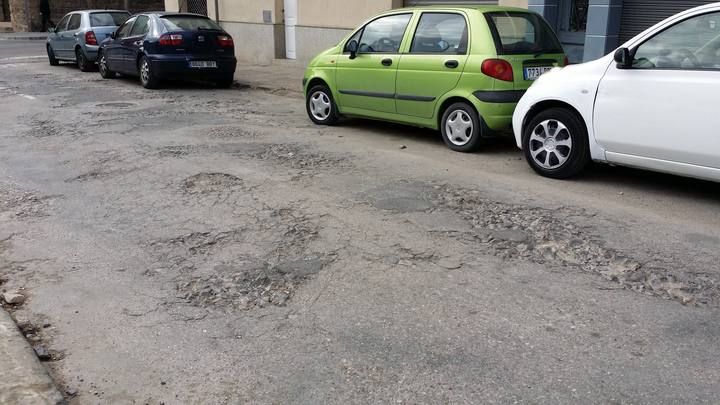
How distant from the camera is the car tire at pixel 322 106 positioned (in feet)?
31.3

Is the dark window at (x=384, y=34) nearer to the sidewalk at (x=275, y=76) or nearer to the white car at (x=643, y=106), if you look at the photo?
the white car at (x=643, y=106)

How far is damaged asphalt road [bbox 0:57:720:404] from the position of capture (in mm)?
3295

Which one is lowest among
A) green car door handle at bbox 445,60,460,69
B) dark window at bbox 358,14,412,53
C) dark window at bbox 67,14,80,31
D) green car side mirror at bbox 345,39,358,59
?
green car door handle at bbox 445,60,460,69

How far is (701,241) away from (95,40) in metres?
15.7

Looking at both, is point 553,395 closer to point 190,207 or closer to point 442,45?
point 190,207

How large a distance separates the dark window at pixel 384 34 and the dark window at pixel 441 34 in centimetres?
28

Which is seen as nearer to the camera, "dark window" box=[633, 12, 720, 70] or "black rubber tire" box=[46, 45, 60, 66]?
"dark window" box=[633, 12, 720, 70]

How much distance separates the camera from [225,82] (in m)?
14.4

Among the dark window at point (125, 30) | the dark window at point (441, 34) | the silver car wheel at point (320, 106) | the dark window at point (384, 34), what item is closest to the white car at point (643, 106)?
the dark window at point (441, 34)

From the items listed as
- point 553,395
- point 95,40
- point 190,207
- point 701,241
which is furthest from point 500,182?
point 95,40

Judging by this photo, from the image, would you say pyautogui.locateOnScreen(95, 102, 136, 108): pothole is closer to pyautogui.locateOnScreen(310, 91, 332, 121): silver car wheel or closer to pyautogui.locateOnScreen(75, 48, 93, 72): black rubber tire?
pyautogui.locateOnScreen(310, 91, 332, 121): silver car wheel

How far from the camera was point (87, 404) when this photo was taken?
10.2 ft

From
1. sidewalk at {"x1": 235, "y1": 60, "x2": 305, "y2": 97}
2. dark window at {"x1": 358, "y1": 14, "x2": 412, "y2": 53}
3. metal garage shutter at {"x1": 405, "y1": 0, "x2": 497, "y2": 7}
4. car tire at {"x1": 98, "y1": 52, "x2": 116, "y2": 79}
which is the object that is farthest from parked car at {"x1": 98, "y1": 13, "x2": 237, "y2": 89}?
dark window at {"x1": 358, "y1": 14, "x2": 412, "y2": 53}

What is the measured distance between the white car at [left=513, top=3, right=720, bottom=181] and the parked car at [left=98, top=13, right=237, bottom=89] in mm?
8524
